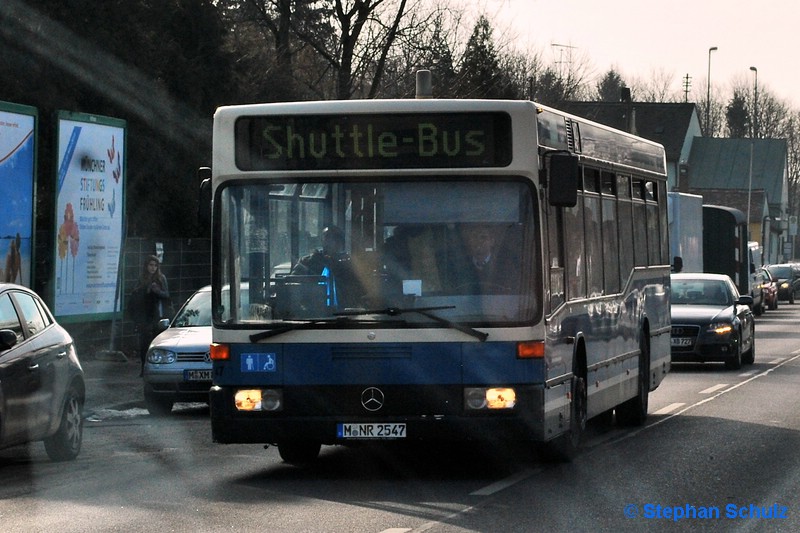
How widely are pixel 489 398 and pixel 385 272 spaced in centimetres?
111

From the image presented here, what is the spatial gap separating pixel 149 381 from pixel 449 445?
534 cm

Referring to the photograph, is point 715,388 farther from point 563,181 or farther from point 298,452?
point 563,181

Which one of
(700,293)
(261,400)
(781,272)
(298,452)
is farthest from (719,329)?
(781,272)

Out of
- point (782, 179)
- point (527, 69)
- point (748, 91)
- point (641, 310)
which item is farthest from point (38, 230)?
point (748, 91)

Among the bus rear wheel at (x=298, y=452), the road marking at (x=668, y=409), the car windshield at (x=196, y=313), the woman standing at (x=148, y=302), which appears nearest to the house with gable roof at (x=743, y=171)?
the woman standing at (x=148, y=302)

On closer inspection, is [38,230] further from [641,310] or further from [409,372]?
[409,372]

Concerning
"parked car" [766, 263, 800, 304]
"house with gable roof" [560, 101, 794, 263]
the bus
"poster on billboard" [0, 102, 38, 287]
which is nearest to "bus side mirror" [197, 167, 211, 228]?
the bus

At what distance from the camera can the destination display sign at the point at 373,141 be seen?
423 inches

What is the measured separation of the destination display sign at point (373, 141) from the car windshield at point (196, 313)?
8096 millimetres

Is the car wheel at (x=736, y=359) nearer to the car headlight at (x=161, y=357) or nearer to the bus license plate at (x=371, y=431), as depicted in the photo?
the car headlight at (x=161, y=357)

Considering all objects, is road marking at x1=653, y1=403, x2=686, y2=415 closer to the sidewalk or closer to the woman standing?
the sidewalk

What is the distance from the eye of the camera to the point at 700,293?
2622 centimetres

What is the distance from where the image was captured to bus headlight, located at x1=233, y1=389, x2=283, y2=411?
10.7m

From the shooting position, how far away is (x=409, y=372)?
1057cm
